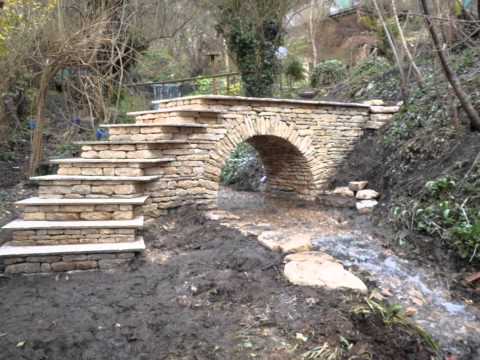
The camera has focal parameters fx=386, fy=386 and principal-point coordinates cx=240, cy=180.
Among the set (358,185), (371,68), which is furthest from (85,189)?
(371,68)

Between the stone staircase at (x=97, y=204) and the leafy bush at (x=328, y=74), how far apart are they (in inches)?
304

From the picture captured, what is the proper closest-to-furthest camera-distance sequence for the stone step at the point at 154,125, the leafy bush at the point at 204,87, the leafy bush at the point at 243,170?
1. the stone step at the point at 154,125
2. the leafy bush at the point at 243,170
3. the leafy bush at the point at 204,87

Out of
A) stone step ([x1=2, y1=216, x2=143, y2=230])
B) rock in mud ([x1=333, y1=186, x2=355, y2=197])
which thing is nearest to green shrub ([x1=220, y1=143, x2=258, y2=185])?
rock in mud ([x1=333, y1=186, x2=355, y2=197])

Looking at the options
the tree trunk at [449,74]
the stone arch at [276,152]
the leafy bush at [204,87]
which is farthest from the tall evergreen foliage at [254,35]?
the tree trunk at [449,74]

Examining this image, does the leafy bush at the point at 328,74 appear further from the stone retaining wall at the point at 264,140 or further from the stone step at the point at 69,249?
the stone step at the point at 69,249

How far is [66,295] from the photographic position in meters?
3.19

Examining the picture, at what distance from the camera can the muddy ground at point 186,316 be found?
8.17ft

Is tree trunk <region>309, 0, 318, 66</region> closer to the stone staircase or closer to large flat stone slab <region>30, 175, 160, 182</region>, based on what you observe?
the stone staircase

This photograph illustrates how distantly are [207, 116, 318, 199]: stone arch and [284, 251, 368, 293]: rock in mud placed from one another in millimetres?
2299

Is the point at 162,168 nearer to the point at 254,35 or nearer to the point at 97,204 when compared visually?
the point at 97,204

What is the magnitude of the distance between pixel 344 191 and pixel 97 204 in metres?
4.41

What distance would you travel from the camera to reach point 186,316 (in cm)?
287

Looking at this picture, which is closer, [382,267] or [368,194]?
[382,267]

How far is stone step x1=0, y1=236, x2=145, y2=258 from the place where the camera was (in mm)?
3566
